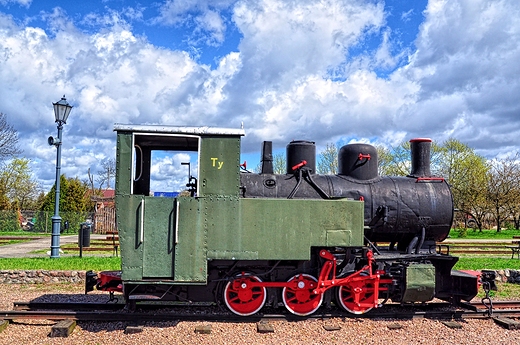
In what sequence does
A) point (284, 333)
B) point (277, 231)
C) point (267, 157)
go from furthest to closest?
point (267, 157) → point (277, 231) → point (284, 333)

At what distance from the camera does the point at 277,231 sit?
612 cm

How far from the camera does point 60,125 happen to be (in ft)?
43.3

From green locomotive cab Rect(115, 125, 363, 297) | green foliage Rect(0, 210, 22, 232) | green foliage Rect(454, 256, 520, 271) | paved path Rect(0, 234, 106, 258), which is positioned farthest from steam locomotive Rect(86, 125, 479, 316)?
green foliage Rect(0, 210, 22, 232)

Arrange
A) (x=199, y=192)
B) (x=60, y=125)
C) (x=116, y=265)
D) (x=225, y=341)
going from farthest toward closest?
(x=60, y=125) < (x=116, y=265) < (x=199, y=192) < (x=225, y=341)

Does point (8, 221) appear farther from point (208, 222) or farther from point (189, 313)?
point (208, 222)

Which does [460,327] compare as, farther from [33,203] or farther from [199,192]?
[33,203]

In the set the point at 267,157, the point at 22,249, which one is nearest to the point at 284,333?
the point at 267,157

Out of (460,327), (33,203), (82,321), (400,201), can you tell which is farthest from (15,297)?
(33,203)

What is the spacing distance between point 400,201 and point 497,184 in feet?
125

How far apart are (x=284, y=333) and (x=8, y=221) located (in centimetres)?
3153

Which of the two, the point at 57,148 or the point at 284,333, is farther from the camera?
the point at 57,148

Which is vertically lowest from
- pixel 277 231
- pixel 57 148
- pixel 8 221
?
pixel 8 221

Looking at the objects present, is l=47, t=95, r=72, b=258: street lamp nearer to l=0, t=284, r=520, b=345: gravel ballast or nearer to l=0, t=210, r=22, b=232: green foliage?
l=0, t=284, r=520, b=345: gravel ballast

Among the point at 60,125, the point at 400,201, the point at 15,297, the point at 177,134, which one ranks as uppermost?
the point at 60,125
